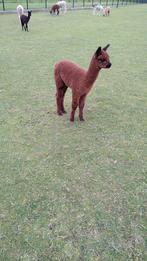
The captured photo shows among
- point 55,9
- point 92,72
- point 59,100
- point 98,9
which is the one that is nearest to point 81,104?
point 59,100

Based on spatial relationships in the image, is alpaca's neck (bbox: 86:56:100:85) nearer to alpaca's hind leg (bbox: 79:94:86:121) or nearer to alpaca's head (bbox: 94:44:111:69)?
alpaca's head (bbox: 94:44:111:69)

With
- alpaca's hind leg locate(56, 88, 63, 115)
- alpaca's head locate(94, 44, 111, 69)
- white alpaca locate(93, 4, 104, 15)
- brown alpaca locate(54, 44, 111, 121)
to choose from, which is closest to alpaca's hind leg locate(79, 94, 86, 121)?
brown alpaca locate(54, 44, 111, 121)

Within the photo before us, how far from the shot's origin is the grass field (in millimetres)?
2697

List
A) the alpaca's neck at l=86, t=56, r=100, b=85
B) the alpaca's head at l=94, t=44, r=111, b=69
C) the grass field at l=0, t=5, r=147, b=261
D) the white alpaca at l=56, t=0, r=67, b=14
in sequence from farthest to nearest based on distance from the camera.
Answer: the white alpaca at l=56, t=0, r=67, b=14
the alpaca's neck at l=86, t=56, r=100, b=85
the alpaca's head at l=94, t=44, r=111, b=69
the grass field at l=0, t=5, r=147, b=261

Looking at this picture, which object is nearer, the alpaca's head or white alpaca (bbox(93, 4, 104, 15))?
the alpaca's head

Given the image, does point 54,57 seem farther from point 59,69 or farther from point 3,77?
point 59,69

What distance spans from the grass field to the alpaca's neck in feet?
2.92

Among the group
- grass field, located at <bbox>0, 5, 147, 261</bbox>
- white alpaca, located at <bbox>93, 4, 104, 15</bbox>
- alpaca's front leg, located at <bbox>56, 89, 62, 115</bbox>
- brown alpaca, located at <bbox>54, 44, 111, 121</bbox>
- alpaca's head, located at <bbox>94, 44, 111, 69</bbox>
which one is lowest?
white alpaca, located at <bbox>93, 4, 104, 15</bbox>

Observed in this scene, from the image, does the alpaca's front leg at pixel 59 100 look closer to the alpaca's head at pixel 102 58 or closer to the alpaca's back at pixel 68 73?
the alpaca's back at pixel 68 73

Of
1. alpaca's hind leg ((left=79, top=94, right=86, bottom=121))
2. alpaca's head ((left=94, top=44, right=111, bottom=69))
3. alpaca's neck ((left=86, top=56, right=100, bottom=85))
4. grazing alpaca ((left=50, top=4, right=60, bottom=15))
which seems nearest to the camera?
alpaca's head ((left=94, top=44, right=111, bottom=69))

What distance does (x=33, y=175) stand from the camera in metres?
3.57

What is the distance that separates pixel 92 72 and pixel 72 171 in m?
1.51

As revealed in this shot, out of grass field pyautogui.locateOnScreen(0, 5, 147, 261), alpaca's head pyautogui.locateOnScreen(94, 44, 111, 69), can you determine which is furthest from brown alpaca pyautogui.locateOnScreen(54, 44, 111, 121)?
grass field pyautogui.locateOnScreen(0, 5, 147, 261)

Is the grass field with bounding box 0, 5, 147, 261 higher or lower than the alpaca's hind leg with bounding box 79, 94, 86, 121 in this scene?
lower
